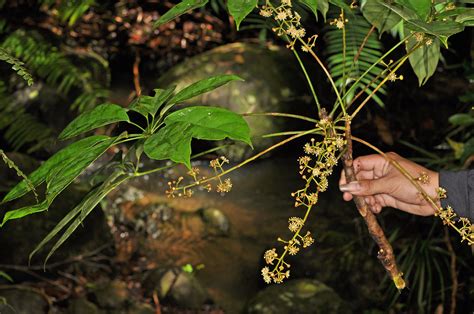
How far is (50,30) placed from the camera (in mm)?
4691

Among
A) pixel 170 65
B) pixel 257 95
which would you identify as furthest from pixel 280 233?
pixel 170 65

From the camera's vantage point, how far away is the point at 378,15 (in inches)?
46.5

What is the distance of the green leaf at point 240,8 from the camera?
0.87 m

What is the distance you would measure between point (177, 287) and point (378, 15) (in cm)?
→ 237

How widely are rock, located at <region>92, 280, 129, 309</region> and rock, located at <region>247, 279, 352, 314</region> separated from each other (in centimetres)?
61

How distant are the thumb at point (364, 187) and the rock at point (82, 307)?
1946mm

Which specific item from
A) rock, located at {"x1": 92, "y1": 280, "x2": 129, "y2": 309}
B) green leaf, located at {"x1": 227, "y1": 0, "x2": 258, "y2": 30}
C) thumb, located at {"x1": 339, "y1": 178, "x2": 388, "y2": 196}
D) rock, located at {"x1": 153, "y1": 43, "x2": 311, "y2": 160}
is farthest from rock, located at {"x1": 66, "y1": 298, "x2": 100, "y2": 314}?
green leaf, located at {"x1": 227, "y1": 0, "x2": 258, "y2": 30}

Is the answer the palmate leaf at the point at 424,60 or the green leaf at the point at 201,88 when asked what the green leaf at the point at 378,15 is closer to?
the palmate leaf at the point at 424,60

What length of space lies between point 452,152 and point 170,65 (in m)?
2.56

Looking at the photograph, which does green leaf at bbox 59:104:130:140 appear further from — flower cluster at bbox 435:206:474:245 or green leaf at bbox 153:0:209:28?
flower cluster at bbox 435:206:474:245

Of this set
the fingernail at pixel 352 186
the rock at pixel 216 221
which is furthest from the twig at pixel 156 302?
the fingernail at pixel 352 186

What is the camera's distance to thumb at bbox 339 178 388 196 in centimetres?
113

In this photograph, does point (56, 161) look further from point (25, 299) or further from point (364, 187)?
point (25, 299)

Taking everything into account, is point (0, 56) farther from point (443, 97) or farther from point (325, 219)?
point (443, 97)
